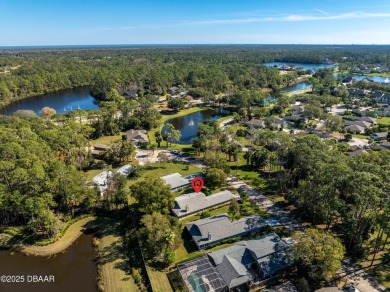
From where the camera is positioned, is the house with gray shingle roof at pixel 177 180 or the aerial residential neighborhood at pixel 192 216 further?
the house with gray shingle roof at pixel 177 180

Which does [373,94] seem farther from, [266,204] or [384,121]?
[266,204]

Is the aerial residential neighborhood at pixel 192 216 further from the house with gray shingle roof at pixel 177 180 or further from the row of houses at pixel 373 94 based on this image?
the row of houses at pixel 373 94

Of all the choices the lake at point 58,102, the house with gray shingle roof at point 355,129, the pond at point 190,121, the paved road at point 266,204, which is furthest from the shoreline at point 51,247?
the lake at point 58,102

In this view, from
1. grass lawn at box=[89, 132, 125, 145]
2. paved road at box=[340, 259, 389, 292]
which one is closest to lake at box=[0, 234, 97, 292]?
paved road at box=[340, 259, 389, 292]

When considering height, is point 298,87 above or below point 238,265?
above

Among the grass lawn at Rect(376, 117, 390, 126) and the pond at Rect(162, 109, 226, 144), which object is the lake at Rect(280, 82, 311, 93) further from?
the pond at Rect(162, 109, 226, 144)

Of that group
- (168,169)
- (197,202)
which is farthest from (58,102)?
(197,202)
